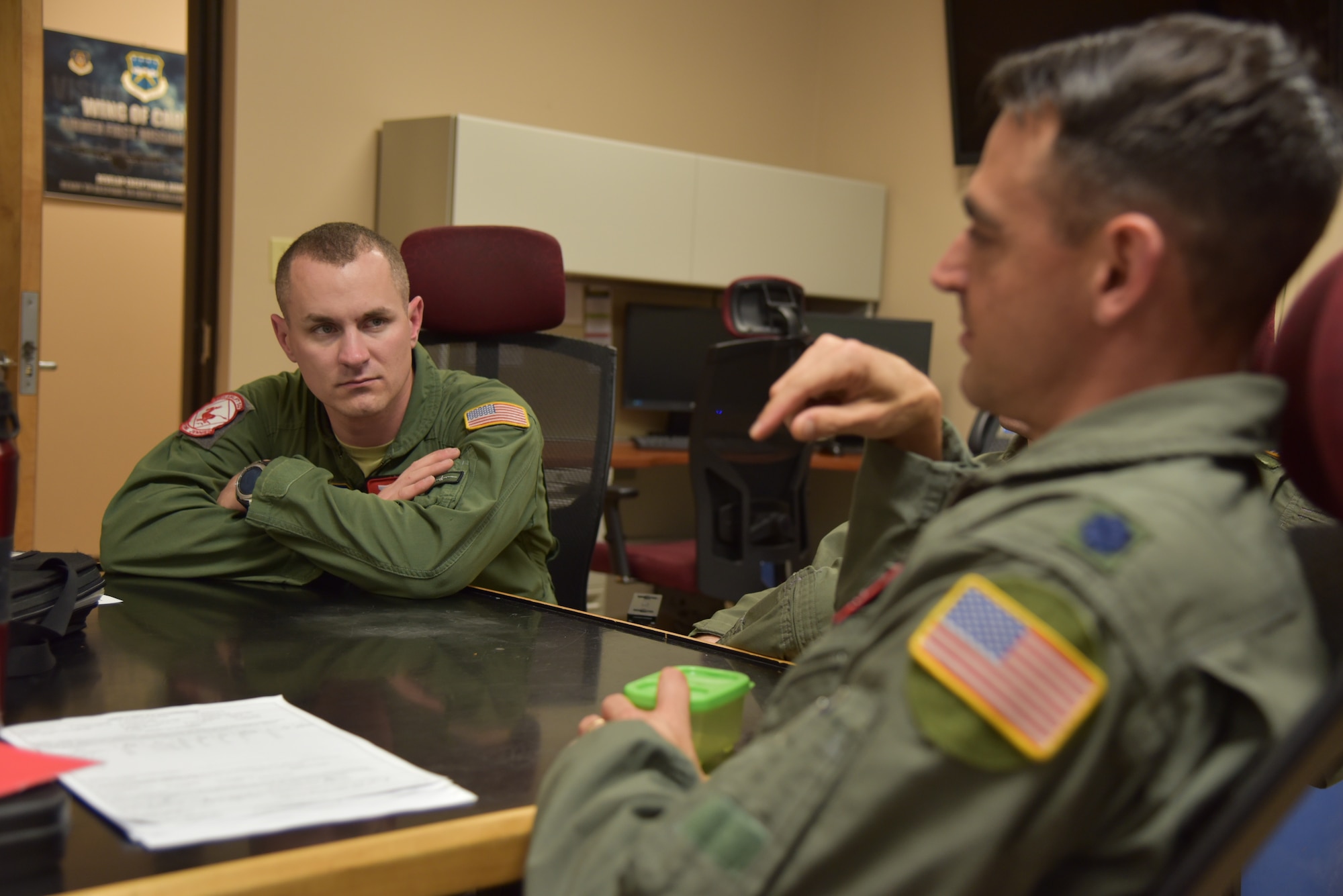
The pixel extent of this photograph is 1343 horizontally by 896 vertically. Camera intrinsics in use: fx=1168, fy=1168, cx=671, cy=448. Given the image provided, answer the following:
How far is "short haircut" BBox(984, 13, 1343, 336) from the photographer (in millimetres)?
677

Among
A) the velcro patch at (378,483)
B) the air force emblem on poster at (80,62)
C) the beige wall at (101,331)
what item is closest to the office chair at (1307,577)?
the velcro patch at (378,483)

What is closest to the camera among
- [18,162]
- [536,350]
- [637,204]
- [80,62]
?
[536,350]

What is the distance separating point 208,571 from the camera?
1.66 m

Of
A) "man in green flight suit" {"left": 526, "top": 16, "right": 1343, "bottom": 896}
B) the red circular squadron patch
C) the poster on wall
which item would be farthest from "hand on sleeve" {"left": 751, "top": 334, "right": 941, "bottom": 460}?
the poster on wall

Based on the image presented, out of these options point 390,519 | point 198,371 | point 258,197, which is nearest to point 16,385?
point 198,371

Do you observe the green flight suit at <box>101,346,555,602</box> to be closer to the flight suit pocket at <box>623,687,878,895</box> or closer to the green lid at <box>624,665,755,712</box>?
the green lid at <box>624,665,755,712</box>

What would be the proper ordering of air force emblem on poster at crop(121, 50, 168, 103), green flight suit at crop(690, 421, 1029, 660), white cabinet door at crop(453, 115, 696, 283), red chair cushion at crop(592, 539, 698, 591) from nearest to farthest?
green flight suit at crop(690, 421, 1029, 660) → red chair cushion at crop(592, 539, 698, 591) → white cabinet door at crop(453, 115, 696, 283) → air force emblem on poster at crop(121, 50, 168, 103)

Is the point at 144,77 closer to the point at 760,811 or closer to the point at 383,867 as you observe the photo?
the point at 383,867

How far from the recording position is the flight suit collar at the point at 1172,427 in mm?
669

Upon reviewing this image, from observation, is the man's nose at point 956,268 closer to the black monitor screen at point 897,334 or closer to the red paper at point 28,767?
the red paper at point 28,767

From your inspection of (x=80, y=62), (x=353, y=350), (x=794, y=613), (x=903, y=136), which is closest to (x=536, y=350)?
(x=353, y=350)

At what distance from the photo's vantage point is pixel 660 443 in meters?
4.11

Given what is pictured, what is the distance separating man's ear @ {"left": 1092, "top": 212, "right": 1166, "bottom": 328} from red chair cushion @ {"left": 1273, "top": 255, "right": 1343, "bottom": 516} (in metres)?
0.10

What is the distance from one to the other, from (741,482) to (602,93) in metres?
1.85
